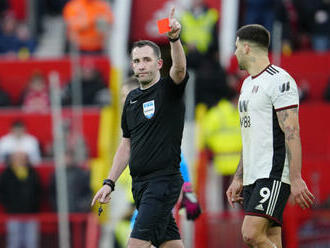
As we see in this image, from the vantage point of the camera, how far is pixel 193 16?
57.2 feet

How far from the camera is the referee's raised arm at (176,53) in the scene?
23.0 feet

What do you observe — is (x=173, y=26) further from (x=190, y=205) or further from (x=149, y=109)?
(x=190, y=205)

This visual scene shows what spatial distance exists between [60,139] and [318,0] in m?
5.91

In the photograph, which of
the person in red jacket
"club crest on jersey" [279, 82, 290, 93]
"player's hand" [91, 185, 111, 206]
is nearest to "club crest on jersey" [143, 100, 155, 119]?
"player's hand" [91, 185, 111, 206]

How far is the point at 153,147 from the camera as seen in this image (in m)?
7.53

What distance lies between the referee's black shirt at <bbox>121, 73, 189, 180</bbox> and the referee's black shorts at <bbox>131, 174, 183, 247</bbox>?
3.0 inches

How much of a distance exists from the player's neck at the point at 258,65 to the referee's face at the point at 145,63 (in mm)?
791

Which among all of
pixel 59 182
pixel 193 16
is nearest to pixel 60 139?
pixel 59 182

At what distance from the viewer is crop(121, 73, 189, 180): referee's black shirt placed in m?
7.53

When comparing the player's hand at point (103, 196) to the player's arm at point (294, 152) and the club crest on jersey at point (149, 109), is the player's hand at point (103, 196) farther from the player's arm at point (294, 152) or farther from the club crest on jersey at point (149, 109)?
the player's arm at point (294, 152)

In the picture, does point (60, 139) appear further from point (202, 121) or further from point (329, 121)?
point (329, 121)

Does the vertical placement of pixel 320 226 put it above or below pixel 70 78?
below

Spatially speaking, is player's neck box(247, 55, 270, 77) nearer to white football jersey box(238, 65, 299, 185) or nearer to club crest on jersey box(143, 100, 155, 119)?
white football jersey box(238, 65, 299, 185)

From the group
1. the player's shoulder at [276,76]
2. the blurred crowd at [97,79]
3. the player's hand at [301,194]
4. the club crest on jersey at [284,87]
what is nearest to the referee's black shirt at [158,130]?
the player's shoulder at [276,76]
